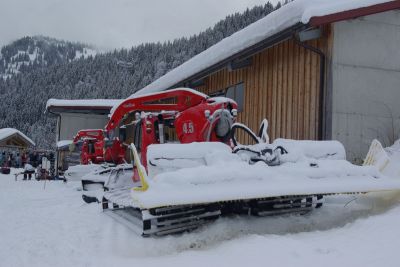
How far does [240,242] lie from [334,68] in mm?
4935

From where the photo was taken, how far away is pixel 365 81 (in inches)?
314

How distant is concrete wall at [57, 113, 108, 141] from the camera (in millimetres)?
22344

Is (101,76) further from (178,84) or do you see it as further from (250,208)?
(250,208)

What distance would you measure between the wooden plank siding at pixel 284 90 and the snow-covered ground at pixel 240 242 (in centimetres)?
273

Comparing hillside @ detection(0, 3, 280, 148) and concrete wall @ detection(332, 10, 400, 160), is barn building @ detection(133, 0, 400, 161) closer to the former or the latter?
concrete wall @ detection(332, 10, 400, 160)

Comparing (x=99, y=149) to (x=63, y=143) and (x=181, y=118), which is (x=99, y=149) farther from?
(x=63, y=143)

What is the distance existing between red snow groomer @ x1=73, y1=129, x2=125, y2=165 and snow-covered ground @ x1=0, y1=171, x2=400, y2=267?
4347mm

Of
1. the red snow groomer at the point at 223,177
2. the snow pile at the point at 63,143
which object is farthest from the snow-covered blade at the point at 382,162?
the snow pile at the point at 63,143

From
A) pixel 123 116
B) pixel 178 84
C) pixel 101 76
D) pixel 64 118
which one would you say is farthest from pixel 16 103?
pixel 123 116

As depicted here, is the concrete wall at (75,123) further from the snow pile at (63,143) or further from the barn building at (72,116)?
the snow pile at (63,143)

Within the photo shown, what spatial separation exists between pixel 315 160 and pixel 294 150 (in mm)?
269

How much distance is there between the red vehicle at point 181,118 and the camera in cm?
547

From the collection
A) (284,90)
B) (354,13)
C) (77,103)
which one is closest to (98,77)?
(77,103)

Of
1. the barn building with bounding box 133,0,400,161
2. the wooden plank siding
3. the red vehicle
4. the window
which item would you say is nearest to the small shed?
the window
